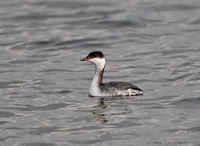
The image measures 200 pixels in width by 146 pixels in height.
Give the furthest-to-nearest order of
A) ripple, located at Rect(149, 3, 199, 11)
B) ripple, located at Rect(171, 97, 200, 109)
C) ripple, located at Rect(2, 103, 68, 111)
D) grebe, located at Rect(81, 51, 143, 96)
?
ripple, located at Rect(149, 3, 199, 11), grebe, located at Rect(81, 51, 143, 96), ripple, located at Rect(171, 97, 200, 109), ripple, located at Rect(2, 103, 68, 111)

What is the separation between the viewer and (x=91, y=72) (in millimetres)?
23125

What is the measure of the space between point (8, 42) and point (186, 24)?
7590 mm

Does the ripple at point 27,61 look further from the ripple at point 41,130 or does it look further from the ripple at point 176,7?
the ripple at point 176,7

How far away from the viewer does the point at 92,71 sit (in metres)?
23.3

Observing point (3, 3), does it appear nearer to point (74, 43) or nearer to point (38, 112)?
point (74, 43)

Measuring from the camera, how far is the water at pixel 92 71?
16.2 metres

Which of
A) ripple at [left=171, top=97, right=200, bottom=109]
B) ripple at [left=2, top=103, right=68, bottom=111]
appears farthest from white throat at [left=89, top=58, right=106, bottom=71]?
ripple at [left=171, top=97, right=200, bottom=109]

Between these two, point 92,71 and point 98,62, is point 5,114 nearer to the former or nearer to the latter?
point 98,62

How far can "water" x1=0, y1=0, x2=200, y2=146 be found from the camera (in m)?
16.2

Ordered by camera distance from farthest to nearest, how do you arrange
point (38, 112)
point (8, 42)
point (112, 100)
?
1. point (8, 42)
2. point (112, 100)
3. point (38, 112)

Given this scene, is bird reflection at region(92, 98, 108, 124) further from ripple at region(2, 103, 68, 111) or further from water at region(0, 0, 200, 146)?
ripple at region(2, 103, 68, 111)

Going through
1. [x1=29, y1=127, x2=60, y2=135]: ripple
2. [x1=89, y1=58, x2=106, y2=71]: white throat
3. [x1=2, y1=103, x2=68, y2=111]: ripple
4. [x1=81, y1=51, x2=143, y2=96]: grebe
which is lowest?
[x1=29, y1=127, x2=60, y2=135]: ripple

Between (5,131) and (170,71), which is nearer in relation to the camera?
(5,131)

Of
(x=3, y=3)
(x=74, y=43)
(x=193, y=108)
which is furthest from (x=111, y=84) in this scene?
(x=3, y=3)
